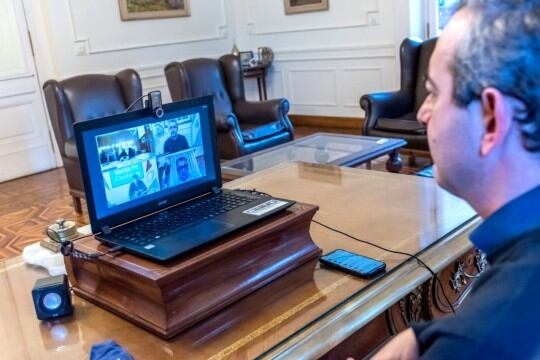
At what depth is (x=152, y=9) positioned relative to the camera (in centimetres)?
589

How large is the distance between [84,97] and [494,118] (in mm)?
3824

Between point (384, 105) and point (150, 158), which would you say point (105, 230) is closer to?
point (150, 158)

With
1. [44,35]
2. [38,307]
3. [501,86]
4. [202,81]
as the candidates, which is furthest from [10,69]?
[501,86]

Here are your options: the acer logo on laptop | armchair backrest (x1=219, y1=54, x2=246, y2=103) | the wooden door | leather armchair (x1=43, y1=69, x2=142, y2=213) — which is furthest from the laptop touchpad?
the wooden door

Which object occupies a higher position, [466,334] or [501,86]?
[501,86]

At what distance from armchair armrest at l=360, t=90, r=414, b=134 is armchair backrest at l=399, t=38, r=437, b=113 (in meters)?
0.06

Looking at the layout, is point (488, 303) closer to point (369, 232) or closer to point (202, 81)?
point (369, 232)

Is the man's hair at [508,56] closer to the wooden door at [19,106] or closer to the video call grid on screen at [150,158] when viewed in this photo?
the video call grid on screen at [150,158]

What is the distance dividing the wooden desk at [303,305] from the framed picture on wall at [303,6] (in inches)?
180

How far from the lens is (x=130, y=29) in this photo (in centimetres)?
578

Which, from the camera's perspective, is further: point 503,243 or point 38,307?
point 38,307

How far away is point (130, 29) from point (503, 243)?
562 cm

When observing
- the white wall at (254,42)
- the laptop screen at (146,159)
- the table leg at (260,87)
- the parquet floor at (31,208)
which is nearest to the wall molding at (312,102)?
the white wall at (254,42)

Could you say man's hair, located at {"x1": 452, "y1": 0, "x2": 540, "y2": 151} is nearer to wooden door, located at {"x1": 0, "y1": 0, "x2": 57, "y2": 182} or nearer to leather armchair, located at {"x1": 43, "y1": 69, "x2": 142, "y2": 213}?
leather armchair, located at {"x1": 43, "y1": 69, "x2": 142, "y2": 213}
